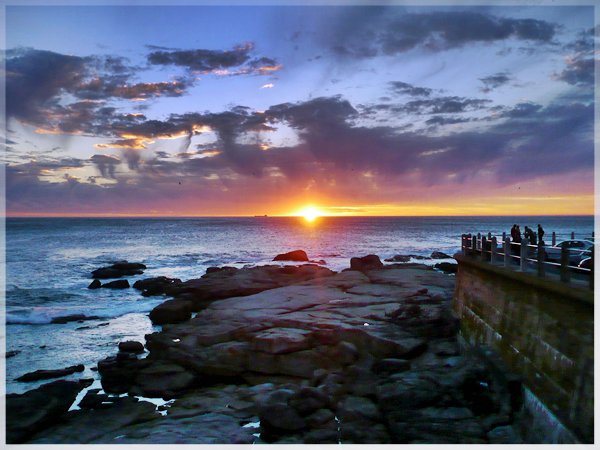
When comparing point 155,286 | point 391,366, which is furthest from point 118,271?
point 391,366

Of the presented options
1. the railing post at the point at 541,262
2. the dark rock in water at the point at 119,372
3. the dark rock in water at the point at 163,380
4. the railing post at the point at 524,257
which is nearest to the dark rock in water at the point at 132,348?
the dark rock in water at the point at 119,372

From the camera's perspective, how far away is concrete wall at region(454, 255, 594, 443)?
8.87m

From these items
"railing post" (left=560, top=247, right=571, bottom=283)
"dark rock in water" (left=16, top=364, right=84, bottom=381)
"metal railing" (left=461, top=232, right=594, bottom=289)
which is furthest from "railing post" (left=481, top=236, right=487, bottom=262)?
"dark rock in water" (left=16, top=364, right=84, bottom=381)

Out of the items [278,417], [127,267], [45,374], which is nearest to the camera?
[278,417]

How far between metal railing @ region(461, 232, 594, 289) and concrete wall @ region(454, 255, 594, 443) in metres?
0.29

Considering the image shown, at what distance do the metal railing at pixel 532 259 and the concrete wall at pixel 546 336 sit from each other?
0.29 m

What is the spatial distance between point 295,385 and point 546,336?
7.24 meters

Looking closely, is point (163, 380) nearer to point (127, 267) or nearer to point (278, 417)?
point (278, 417)

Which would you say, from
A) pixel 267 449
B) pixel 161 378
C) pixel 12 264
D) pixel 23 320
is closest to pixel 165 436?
pixel 267 449

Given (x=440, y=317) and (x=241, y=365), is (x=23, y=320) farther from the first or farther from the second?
Answer: (x=440, y=317)

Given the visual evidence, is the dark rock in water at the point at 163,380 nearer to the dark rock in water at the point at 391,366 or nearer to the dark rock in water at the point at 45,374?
the dark rock in water at the point at 45,374

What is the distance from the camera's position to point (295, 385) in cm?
1456

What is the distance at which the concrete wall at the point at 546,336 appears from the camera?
8.87 m

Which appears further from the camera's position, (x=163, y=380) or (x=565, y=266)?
(x=163, y=380)
